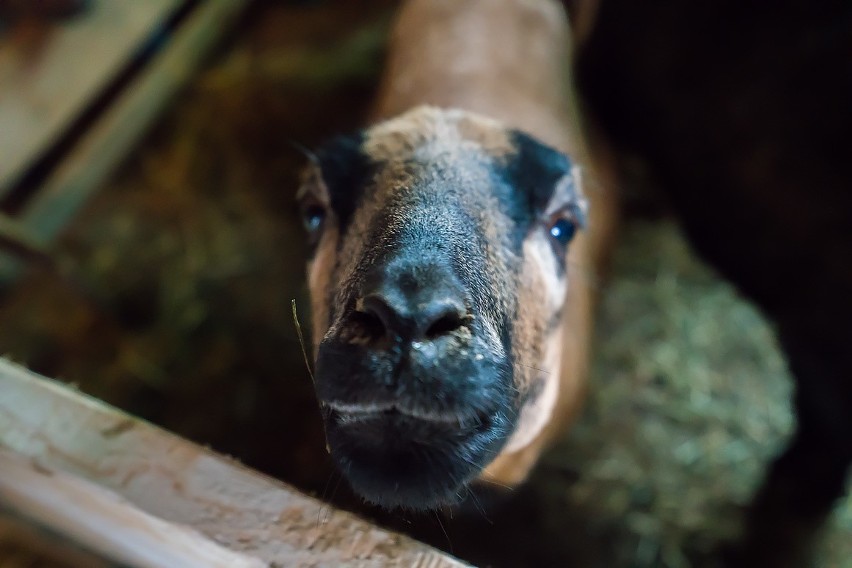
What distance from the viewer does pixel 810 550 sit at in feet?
7.36

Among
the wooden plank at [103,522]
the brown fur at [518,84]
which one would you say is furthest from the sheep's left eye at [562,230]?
the wooden plank at [103,522]

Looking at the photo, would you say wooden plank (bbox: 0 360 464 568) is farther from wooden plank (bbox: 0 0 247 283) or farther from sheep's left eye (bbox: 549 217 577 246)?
wooden plank (bbox: 0 0 247 283)

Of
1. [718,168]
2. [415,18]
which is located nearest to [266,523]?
Result: [718,168]

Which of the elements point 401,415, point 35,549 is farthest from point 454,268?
point 35,549

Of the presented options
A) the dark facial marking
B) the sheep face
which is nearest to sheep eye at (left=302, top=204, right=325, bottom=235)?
the sheep face

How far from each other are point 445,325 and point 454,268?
0.46 feet

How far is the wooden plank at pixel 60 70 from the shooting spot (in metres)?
2.25

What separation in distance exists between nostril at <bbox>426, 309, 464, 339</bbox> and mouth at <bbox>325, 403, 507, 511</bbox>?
129 millimetres

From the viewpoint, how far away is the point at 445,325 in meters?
1.03

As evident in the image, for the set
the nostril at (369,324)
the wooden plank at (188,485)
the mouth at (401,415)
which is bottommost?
the wooden plank at (188,485)

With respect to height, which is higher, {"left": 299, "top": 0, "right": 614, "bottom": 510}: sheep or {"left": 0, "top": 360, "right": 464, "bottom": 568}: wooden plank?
{"left": 299, "top": 0, "right": 614, "bottom": 510}: sheep

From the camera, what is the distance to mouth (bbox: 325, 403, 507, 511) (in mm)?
1037

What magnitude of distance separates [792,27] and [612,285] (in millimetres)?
1211

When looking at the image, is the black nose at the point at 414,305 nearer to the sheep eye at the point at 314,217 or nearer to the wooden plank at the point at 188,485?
the wooden plank at the point at 188,485
